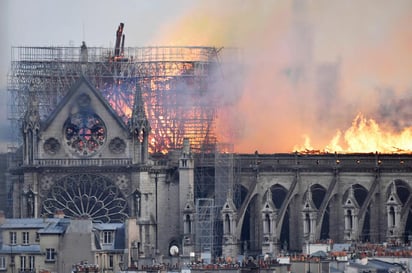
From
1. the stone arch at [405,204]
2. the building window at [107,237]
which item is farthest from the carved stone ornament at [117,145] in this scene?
the stone arch at [405,204]

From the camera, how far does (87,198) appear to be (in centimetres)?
A: 19350

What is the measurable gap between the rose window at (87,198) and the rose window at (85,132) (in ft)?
5.27

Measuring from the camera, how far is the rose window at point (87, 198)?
192750 mm

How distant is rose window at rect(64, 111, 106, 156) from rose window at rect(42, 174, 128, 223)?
1606mm

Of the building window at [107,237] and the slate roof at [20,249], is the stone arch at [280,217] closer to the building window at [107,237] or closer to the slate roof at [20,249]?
the building window at [107,237]

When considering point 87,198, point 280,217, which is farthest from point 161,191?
point 280,217

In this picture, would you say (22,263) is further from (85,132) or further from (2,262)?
(85,132)

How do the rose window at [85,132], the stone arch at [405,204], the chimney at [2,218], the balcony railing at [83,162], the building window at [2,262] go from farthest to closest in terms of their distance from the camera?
1. the rose window at [85,132]
2. the balcony railing at [83,162]
3. the stone arch at [405,204]
4. the chimney at [2,218]
5. the building window at [2,262]

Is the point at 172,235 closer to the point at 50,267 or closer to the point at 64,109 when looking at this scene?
the point at 64,109

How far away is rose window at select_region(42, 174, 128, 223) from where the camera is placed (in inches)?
7589

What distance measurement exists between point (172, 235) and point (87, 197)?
5.05m

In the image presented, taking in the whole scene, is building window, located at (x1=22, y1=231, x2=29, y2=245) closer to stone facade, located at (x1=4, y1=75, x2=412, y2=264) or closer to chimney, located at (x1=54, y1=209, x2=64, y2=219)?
chimney, located at (x1=54, y1=209, x2=64, y2=219)

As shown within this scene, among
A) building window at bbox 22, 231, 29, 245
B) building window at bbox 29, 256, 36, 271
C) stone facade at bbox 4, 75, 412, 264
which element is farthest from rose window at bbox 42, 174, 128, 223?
building window at bbox 29, 256, 36, 271

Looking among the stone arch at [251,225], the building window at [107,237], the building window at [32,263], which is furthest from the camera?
the stone arch at [251,225]
